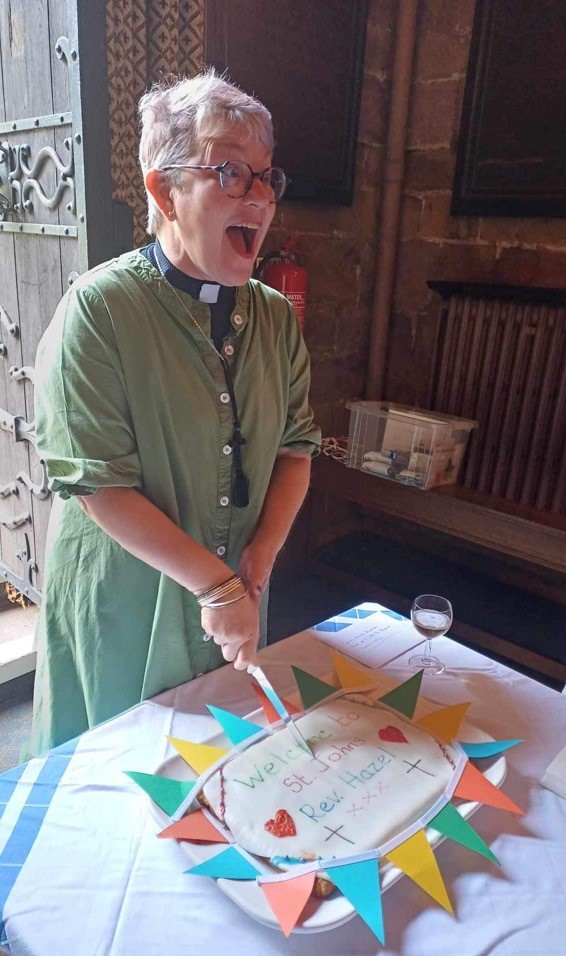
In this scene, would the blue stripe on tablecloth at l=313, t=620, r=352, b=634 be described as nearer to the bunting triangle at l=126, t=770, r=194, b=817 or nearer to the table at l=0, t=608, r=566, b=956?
the table at l=0, t=608, r=566, b=956

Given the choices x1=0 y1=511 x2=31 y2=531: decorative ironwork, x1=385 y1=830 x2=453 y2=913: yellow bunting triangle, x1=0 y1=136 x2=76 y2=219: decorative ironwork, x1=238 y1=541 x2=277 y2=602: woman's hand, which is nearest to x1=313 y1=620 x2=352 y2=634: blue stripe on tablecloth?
x1=238 y1=541 x2=277 y2=602: woman's hand

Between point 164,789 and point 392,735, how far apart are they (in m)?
0.30

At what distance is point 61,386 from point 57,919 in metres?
0.62

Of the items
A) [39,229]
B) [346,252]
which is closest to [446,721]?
[39,229]

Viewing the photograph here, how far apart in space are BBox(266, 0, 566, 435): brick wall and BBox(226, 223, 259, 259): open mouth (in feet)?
4.71

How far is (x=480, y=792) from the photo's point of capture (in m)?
0.79

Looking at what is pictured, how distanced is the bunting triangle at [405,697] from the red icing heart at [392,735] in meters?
0.05

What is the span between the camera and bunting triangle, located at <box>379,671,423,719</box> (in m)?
0.95

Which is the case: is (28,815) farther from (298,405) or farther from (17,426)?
(17,426)

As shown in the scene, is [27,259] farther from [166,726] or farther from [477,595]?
[477,595]

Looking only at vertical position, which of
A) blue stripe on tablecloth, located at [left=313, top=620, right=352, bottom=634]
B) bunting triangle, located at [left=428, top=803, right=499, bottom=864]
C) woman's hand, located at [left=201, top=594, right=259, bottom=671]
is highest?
woman's hand, located at [left=201, top=594, right=259, bottom=671]

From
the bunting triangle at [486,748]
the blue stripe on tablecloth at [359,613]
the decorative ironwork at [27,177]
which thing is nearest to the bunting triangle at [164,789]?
the bunting triangle at [486,748]

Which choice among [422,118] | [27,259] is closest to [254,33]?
[422,118]

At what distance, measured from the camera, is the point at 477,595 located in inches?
98.1
